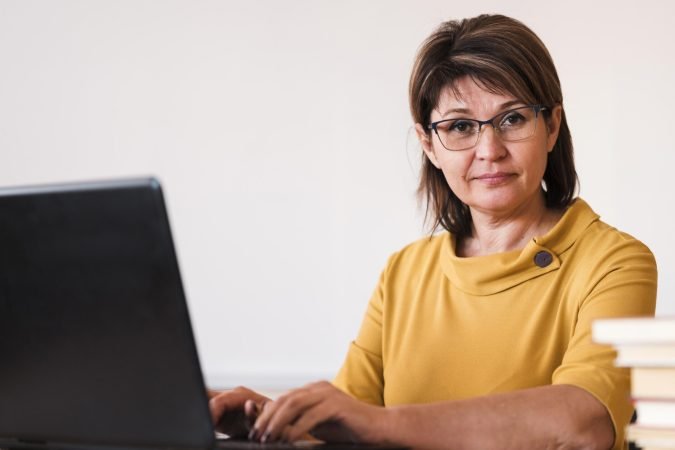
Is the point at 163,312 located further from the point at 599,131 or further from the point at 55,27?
the point at 55,27

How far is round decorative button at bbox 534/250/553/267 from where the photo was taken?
1.80m

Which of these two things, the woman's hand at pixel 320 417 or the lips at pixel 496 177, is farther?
the lips at pixel 496 177

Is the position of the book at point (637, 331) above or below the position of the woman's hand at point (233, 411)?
above

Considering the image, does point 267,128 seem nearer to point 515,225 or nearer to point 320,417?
point 515,225

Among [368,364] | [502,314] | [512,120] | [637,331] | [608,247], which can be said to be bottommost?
[368,364]

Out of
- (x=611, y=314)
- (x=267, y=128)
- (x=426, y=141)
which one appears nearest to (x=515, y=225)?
(x=426, y=141)

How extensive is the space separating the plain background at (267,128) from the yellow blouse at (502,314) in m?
1.22

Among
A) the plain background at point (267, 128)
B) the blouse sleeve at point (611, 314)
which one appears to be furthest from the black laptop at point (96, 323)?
the plain background at point (267, 128)

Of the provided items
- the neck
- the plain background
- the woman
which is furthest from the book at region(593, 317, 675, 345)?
the plain background

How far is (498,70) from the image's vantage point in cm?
181

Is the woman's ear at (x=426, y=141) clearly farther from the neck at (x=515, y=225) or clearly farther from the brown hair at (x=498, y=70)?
the neck at (x=515, y=225)

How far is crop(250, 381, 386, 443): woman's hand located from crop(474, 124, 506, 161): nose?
67 cm

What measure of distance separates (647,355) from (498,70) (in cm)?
96

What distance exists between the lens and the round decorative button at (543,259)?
1.80 m
